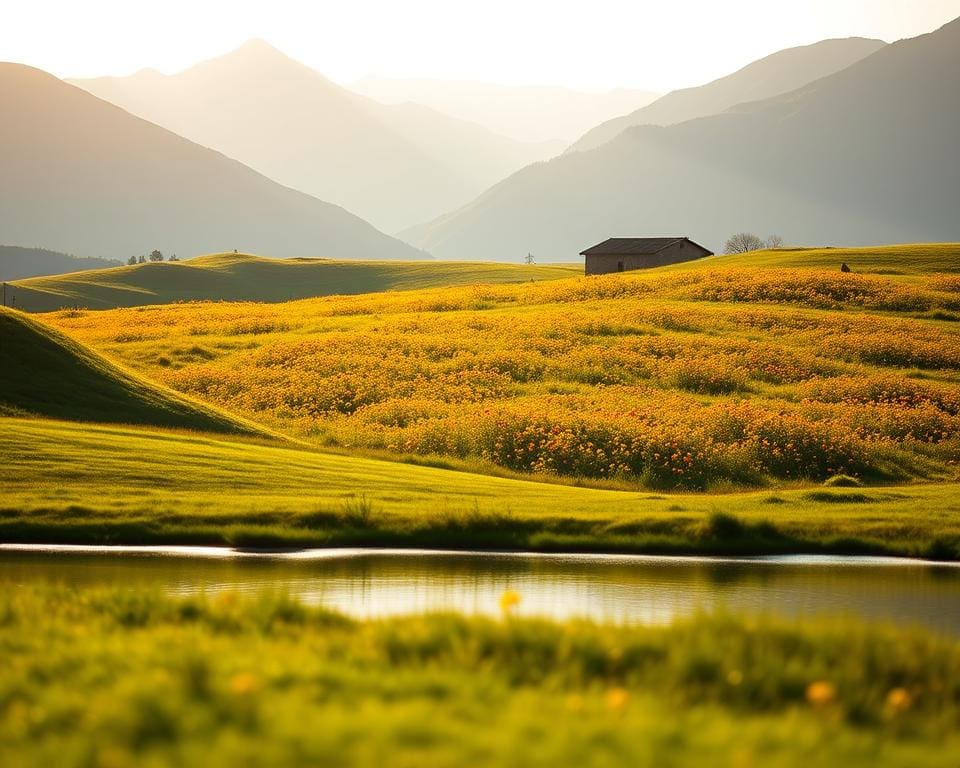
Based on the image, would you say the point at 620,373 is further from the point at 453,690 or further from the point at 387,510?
the point at 453,690

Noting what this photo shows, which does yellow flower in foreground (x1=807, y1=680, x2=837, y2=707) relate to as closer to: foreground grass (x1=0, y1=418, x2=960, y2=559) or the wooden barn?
foreground grass (x1=0, y1=418, x2=960, y2=559)

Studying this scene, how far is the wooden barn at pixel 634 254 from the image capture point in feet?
440

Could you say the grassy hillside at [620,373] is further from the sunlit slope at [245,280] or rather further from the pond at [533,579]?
the sunlit slope at [245,280]

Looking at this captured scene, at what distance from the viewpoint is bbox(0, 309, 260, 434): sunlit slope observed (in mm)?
41344

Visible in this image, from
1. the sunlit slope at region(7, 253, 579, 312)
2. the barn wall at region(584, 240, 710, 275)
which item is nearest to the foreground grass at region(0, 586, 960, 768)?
the barn wall at region(584, 240, 710, 275)

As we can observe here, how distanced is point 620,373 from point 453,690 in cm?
4480

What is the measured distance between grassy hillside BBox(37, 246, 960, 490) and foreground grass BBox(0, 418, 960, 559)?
645 centimetres

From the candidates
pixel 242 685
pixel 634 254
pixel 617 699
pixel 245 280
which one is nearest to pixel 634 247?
pixel 634 254

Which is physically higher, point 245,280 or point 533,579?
point 245,280

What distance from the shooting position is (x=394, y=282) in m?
172

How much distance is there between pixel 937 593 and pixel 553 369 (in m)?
34.1

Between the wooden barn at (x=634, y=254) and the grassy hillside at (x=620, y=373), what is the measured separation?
155 ft

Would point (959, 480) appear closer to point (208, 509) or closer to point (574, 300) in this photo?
point (208, 509)

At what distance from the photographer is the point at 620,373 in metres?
53.4
